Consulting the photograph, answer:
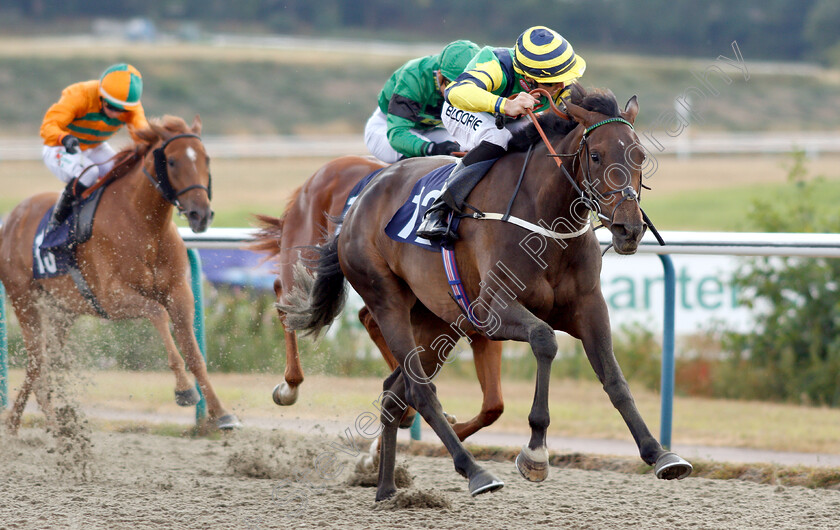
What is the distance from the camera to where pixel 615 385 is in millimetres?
3318

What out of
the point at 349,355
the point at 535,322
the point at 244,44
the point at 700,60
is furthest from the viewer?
the point at 244,44

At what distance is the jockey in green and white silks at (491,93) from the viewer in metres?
3.64

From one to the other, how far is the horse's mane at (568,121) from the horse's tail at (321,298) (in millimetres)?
1054

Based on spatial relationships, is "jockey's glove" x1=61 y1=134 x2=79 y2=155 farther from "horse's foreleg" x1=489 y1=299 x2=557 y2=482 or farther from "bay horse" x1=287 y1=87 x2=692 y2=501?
"horse's foreleg" x1=489 y1=299 x2=557 y2=482

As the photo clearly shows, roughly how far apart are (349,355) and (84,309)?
67.8 inches

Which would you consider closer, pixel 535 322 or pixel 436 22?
pixel 535 322

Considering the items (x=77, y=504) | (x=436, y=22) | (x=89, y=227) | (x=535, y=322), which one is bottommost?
(x=77, y=504)

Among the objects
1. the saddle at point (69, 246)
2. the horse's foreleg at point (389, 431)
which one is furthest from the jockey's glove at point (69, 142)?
the horse's foreleg at point (389, 431)

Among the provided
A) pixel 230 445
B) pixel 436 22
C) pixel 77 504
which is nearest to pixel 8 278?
pixel 230 445

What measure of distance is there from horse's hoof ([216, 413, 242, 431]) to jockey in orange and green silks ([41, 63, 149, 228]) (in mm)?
1624

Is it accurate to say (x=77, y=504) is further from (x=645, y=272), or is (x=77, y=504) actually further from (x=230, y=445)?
(x=645, y=272)

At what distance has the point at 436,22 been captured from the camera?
4488cm

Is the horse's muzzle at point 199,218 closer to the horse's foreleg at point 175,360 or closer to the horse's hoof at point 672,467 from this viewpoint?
the horse's foreleg at point 175,360

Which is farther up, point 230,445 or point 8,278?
point 8,278
